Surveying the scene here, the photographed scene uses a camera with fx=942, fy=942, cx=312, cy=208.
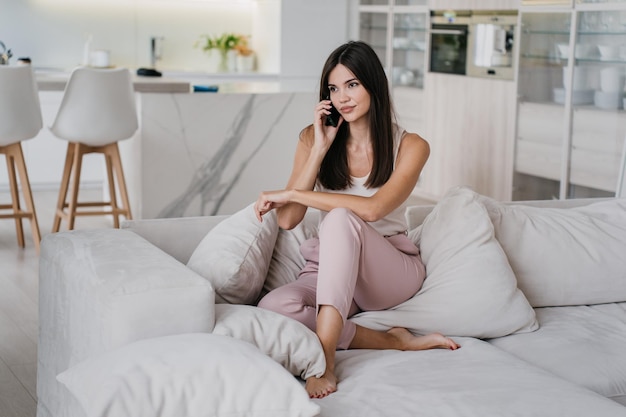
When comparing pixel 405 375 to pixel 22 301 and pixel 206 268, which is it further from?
pixel 22 301

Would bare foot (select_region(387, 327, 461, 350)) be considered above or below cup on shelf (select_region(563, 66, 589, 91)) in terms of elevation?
below

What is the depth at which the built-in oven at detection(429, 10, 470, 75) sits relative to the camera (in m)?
6.47

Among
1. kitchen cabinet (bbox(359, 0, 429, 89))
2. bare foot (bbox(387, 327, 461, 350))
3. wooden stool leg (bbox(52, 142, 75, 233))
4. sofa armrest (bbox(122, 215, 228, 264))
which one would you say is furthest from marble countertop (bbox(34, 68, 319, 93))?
bare foot (bbox(387, 327, 461, 350))

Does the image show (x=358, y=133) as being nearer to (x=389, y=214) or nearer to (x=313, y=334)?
(x=389, y=214)

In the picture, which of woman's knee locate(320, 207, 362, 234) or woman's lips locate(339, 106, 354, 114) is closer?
woman's knee locate(320, 207, 362, 234)

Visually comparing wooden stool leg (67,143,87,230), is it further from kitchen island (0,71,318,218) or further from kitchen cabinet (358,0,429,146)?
kitchen cabinet (358,0,429,146)

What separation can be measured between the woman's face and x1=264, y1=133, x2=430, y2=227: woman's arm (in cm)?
18

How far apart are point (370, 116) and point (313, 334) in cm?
82

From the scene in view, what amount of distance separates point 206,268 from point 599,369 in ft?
3.51

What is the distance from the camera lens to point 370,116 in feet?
9.25

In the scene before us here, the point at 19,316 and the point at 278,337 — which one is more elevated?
the point at 278,337

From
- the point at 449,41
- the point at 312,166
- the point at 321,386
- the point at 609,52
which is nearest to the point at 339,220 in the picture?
the point at 312,166

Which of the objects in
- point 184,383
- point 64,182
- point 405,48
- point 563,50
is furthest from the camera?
point 405,48

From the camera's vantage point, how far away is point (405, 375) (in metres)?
2.25
